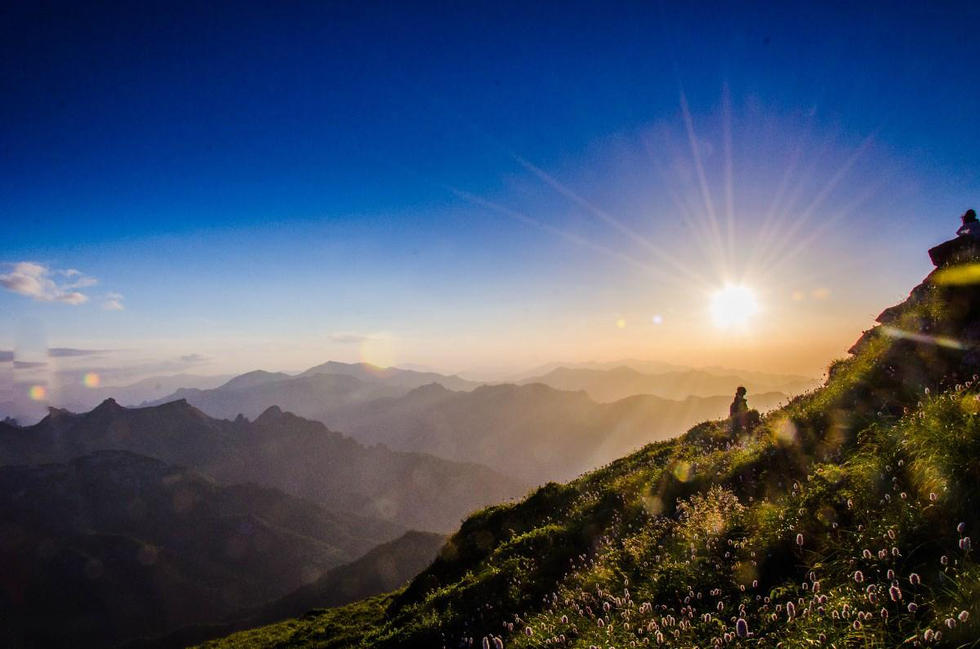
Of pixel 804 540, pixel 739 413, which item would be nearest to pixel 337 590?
pixel 739 413

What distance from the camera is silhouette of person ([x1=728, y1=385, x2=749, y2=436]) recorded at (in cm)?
2119

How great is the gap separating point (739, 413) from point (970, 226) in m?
11.5

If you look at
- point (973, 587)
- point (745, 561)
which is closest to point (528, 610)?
point (745, 561)

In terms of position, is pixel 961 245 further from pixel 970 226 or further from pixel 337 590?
pixel 337 590

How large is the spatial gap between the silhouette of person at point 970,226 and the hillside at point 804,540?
1.76 metres

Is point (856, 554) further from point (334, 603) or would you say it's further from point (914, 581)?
point (334, 603)

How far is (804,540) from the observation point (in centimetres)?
634

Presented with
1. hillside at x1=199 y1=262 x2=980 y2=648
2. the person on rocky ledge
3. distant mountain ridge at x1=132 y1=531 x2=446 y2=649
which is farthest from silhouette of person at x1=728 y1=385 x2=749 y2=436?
distant mountain ridge at x1=132 y1=531 x2=446 y2=649

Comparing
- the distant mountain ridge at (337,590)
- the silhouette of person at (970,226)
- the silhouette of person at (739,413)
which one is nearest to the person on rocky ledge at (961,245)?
the silhouette of person at (970,226)

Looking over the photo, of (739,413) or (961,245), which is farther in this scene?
(739,413)

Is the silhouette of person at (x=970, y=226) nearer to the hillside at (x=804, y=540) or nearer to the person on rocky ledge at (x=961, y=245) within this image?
the person on rocky ledge at (x=961, y=245)

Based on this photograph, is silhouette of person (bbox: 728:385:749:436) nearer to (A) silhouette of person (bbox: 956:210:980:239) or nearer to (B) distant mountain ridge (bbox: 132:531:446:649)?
(A) silhouette of person (bbox: 956:210:980:239)

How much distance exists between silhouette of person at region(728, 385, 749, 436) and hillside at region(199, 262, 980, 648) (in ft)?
20.1

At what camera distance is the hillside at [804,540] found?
4.44 meters
